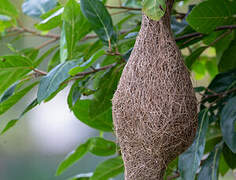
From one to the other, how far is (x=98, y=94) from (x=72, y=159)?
0.57 m

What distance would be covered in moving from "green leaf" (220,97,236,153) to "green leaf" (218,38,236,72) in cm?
48

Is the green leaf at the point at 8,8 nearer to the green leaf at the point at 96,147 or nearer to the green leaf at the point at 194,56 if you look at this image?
the green leaf at the point at 96,147

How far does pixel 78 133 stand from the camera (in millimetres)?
4172

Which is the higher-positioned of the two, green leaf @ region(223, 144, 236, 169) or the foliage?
the foliage

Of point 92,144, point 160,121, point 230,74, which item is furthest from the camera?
point 92,144

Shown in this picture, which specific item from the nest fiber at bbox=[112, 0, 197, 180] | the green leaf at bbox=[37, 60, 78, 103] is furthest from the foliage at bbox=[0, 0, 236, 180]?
the nest fiber at bbox=[112, 0, 197, 180]

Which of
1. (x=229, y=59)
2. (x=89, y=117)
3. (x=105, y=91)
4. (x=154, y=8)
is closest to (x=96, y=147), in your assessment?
(x=89, y=117)

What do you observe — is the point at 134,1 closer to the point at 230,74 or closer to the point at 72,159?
the point at 230,74

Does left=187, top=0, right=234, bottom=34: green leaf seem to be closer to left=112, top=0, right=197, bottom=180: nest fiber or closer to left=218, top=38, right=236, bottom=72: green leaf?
left=112, top=0, right=197, bottom=180: nest fiber

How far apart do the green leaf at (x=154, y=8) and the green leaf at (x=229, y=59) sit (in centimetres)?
90

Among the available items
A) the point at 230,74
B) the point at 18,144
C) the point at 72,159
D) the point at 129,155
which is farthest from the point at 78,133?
the point at 129,155

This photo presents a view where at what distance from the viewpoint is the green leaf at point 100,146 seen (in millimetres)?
1783

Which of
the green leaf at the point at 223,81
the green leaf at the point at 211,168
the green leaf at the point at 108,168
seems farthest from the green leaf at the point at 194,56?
the green leaf at the point at 108,168

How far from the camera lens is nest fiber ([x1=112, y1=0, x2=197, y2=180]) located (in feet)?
3.43
